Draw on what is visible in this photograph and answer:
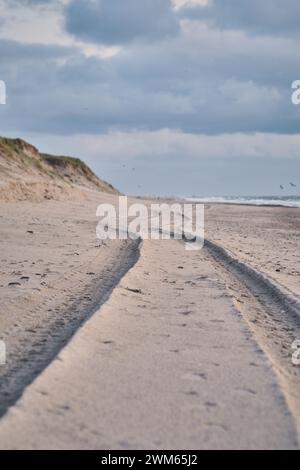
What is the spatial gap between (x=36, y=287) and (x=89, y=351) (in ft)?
10.4

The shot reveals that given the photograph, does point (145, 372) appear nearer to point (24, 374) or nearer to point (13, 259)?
point (24, 374)

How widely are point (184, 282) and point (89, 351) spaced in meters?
3.85

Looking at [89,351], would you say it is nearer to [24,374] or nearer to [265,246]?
[24,374]

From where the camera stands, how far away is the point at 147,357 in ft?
15.8

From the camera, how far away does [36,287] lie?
7887 millimetres

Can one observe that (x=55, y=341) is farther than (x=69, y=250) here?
No

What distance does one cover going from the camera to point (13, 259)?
10.5 m

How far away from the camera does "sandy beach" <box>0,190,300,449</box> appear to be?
346 centimetres

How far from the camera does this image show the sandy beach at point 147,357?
3.46m
